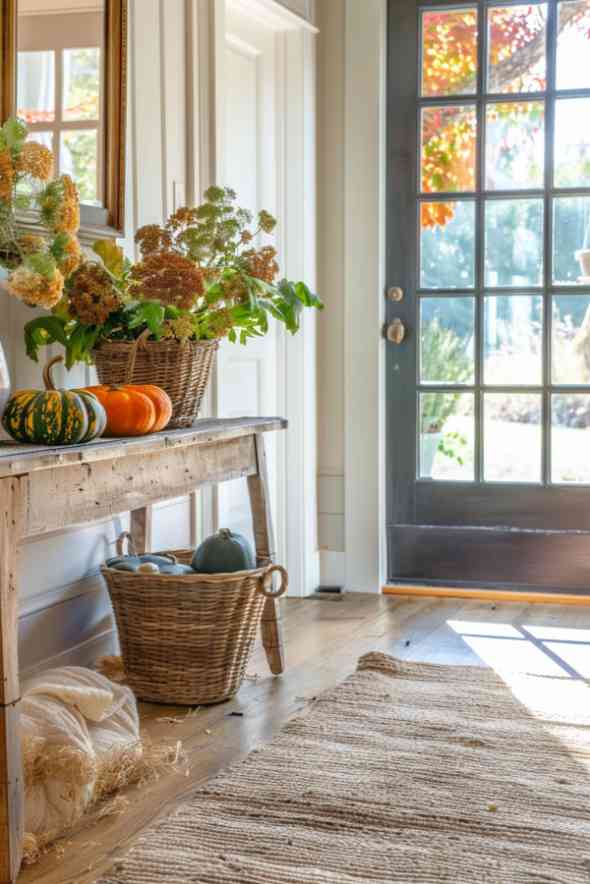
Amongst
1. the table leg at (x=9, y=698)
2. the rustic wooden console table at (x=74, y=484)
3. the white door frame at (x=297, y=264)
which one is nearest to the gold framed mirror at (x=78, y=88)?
the rustic wooden console table at (x=74, y=484)

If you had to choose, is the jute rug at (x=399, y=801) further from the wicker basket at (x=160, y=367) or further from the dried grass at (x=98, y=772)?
the wicker basket at (x=160, y=367)

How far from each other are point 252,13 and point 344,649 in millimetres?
2167

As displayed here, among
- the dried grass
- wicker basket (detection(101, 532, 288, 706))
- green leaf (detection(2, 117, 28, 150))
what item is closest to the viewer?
the dried grass

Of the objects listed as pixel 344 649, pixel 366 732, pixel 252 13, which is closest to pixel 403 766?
pixel 366 732

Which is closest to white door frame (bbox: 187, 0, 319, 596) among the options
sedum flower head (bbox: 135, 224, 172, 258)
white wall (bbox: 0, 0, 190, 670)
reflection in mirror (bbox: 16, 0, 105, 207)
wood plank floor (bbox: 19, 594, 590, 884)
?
wood plank floor (bbox: 19, 594, 590, 884)

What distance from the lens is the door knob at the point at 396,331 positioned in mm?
4359

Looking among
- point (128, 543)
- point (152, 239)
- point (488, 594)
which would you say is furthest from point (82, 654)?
point (488, 594)

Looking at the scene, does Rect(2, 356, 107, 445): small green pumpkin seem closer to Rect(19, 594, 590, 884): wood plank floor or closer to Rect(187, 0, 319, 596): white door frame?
Rect(19, 594, 590, 884): wood plank floor

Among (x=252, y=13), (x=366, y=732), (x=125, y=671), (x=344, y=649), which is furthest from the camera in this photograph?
(x=252, y=13)

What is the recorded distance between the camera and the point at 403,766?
7.89 feet

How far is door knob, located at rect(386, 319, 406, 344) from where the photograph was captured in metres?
4.36

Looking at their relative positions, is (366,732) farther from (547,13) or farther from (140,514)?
(547,13)

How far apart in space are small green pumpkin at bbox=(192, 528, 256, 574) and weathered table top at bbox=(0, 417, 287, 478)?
259 mm

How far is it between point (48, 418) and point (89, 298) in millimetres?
490
